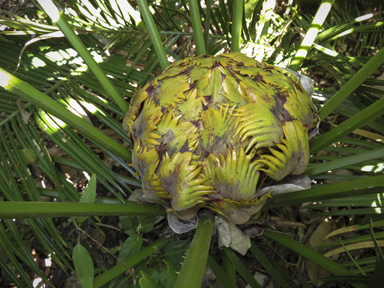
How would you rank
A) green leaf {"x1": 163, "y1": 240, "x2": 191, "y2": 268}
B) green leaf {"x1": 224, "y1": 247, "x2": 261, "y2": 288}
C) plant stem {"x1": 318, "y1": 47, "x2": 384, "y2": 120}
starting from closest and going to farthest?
plant stem {"x1": 318, "y1": 47, "x2": 384, "y2": 120}
green leaf {"x1": 224, "y1": 247, "x2": 261, "y2": 288}
green leaf {"x1": 163, "y1": 240, "x2": 191, "y2": 268}

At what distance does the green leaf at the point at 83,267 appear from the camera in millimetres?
578

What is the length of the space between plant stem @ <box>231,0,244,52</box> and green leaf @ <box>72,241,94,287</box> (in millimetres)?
730

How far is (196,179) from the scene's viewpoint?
62 centimetres

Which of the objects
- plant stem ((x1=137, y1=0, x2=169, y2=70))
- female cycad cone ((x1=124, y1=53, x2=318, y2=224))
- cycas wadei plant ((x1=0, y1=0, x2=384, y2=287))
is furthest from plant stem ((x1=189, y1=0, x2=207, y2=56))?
female cycad cone ((x1=124, y1=53, x2=318, y2=224))

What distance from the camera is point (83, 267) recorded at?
59 cm

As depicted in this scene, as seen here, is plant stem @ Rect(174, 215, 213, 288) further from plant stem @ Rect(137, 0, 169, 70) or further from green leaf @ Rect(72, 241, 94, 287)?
plant stem @ Rect(137, 0, 169, 70)

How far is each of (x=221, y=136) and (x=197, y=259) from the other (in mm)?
249

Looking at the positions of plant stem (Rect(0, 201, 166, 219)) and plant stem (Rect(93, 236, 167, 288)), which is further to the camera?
plant stem (Rect(93, 236, 167, 288))

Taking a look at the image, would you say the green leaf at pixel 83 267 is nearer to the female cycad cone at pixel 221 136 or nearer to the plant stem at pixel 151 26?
the female cycad cone at pixel 221 136

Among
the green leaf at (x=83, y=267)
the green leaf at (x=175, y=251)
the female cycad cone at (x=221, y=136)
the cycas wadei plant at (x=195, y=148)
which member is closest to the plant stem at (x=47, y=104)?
the cycas wadei plant at (x=195, y=148)

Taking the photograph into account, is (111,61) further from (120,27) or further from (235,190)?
(235,190)

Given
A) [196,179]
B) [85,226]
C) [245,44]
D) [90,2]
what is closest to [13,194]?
[85,226]

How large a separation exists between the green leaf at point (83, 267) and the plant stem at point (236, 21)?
0.73m

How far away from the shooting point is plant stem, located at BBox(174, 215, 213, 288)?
461 mm
